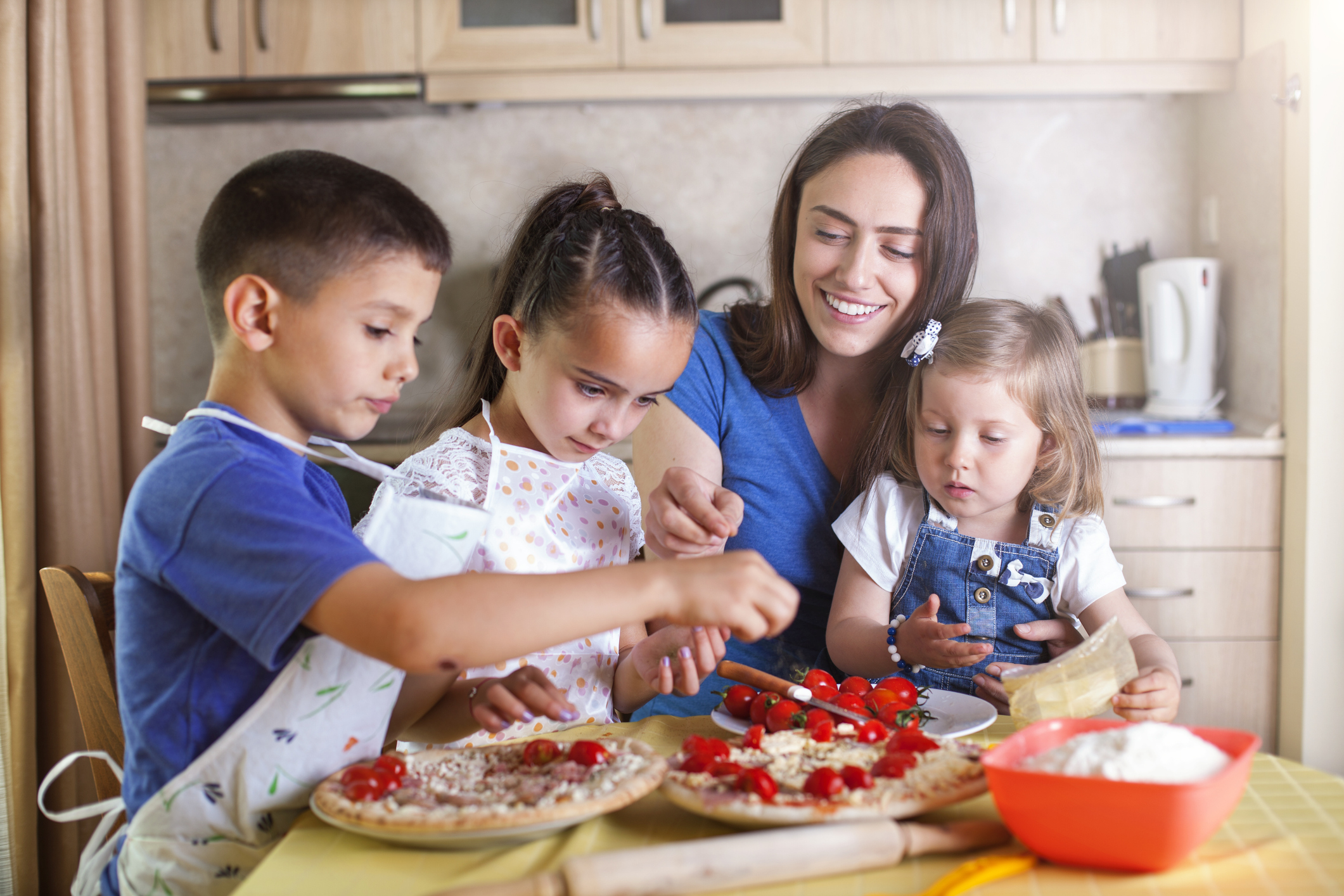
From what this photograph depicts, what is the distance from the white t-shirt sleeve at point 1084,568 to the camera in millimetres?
1245

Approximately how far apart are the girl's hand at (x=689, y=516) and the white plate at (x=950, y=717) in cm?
19

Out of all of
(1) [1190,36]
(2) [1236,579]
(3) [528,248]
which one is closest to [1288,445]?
(2) [1236,579]

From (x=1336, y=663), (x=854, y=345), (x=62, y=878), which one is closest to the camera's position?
(x=854, y=345)

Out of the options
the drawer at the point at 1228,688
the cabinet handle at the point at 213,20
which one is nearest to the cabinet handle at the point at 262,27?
the cabinet handle at the point at 213,20

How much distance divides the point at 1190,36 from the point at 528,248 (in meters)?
2.24

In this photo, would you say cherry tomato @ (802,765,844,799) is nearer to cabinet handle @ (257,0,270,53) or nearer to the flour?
the flour

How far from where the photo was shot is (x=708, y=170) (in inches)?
119

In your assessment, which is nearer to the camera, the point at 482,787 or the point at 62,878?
the point at 482,787

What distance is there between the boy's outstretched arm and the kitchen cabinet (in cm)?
197

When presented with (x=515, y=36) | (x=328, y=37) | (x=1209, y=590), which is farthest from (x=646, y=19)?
(x=1209, y=590)

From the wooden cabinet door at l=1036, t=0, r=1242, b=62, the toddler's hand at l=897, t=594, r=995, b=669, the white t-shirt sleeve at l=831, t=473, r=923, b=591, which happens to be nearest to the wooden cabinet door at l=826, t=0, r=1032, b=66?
the wooden cabinet door at l=1036, t=0, r=1242, b=62

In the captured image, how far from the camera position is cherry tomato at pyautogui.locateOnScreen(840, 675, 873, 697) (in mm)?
938

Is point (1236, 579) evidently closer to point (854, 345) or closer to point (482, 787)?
point (854, 345)

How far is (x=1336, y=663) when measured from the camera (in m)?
2.40
